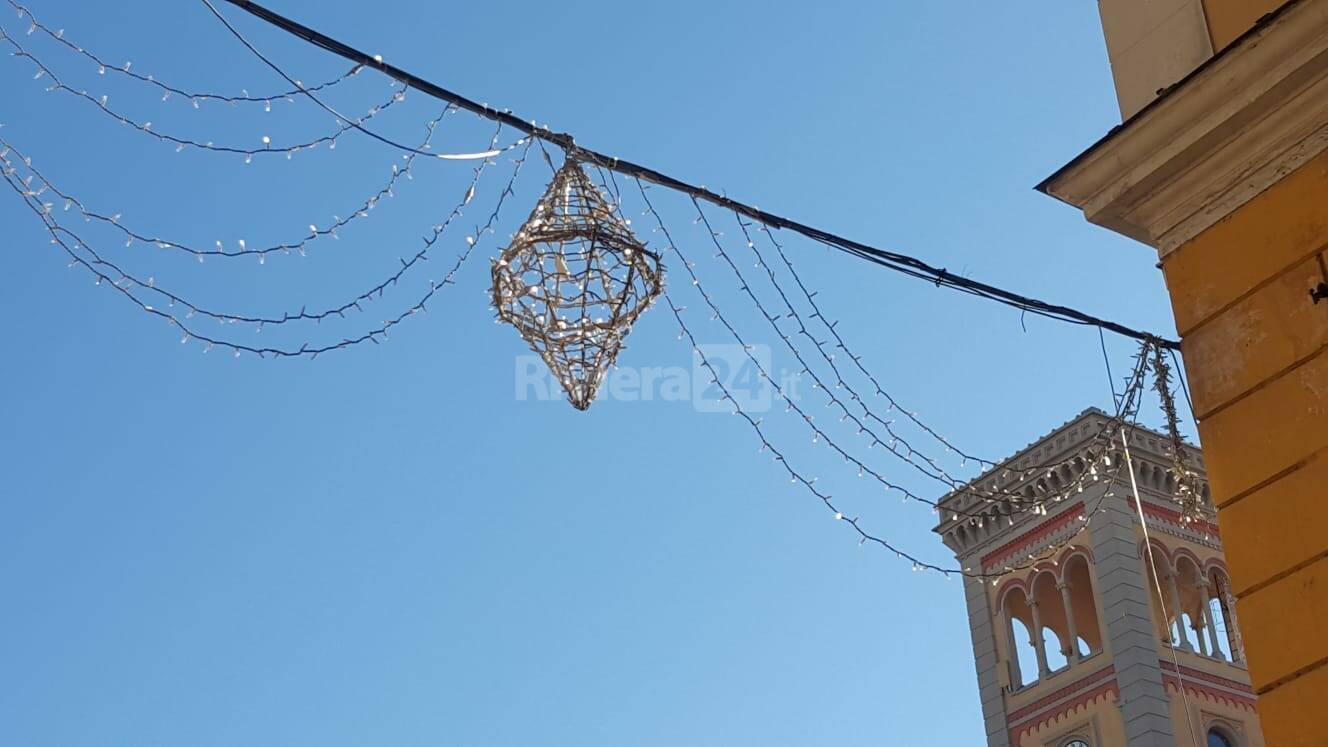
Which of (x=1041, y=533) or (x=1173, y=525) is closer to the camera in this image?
(x=1041, y=533)

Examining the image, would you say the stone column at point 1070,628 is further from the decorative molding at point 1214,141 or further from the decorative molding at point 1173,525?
the decorative molding at point 1214,141

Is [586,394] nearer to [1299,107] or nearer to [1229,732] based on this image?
[1299,107]

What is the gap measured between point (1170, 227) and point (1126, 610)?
20557 millimetres

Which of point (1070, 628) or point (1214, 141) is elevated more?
point (1070, 628)

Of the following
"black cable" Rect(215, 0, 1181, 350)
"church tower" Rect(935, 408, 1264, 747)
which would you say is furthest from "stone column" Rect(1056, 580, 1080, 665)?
"black cable" Rect(215, 0, 1181, 350)

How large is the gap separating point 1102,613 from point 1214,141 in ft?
68.9

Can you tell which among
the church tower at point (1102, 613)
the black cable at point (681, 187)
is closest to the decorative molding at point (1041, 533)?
the church tower at point (1102, 613)

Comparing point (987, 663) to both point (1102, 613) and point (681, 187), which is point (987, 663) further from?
point (681, 187)

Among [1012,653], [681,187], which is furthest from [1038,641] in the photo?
[681,187]

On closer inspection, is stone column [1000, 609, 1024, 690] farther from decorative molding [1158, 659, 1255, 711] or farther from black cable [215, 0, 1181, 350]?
black cable [215, 0, 1181, 350]

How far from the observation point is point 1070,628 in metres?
27.2

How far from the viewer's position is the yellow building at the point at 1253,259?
5812 millimetres

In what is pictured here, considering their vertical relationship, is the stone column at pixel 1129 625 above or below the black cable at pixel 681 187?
above

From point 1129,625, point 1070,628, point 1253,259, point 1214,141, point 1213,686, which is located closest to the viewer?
point 1253,259
